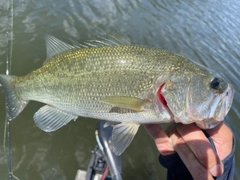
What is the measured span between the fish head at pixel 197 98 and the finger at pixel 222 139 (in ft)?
0.45

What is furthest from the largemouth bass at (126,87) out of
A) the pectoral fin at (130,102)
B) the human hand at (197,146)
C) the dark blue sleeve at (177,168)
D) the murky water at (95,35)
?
the murky water at (95,35)

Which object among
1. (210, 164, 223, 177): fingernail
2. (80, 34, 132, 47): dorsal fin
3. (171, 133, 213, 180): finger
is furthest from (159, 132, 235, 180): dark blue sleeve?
(80, 34, 132, 47): dorsal fin

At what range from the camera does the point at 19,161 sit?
380cm

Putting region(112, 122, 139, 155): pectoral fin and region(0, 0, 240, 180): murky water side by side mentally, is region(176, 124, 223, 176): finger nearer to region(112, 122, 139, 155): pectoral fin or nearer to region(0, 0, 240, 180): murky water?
region(112, 122, 139, 155): pectoral fin

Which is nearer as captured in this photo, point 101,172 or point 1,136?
point 101,172

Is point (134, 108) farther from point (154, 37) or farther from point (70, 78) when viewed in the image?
point (154, 37)

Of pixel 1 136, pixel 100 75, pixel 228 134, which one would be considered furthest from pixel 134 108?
pixel 1 136

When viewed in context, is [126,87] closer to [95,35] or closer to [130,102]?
[130,102]

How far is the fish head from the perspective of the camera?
199 centimetres

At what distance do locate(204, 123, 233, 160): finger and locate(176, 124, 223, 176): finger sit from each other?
0.14m

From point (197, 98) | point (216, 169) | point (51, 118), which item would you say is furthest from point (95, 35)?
point (216, 169)

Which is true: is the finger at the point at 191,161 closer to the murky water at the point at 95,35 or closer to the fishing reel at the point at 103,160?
the fishing reel at the point at 103,160

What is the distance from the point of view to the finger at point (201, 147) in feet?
6.02

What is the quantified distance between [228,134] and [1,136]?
3.37 metres
